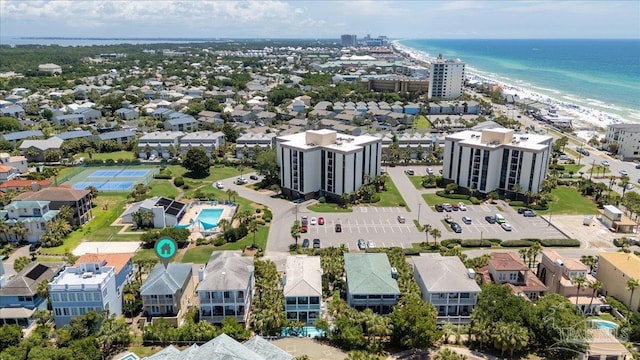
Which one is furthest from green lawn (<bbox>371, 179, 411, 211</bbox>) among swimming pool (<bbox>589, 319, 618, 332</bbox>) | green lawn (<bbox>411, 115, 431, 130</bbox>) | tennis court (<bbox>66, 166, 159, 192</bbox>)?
green lawn (<bbox>411, 115, 431, 130</bbox>)

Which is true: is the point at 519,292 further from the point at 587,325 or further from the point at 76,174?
the point at 76,174

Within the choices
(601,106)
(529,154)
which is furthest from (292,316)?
(601,106)

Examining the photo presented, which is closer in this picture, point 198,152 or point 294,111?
point 198,152

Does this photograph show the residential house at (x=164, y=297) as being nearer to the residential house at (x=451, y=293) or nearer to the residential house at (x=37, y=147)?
the residential house at (x=451, y=293)

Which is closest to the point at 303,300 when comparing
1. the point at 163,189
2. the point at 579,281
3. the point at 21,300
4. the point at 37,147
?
the point at 579,281

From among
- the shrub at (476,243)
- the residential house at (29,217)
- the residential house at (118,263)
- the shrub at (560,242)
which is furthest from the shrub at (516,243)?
the residential house at (29,217)

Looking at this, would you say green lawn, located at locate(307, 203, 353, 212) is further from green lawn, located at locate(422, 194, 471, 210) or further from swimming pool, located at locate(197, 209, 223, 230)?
swimming pool, located at locate(197, 209, 223, 230)
